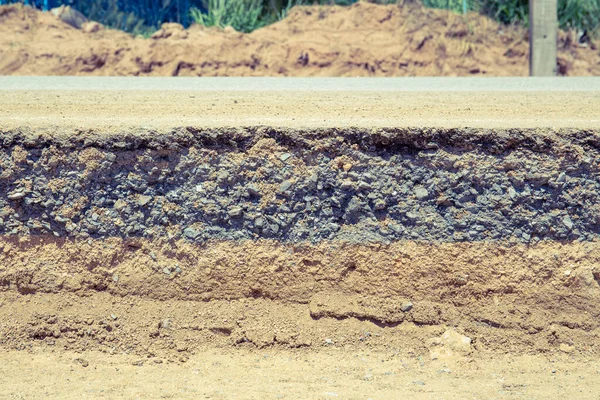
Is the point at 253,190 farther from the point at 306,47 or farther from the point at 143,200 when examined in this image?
the point at 306,47

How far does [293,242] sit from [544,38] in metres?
5.17

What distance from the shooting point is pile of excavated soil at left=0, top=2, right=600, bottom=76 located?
30.4 ft

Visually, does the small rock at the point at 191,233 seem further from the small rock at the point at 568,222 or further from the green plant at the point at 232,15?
the green plant at the point at 232,15

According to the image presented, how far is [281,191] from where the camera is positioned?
13.1ft

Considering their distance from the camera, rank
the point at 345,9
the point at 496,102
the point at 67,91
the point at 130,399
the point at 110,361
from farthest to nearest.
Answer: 1. the point at 345,9
2. the point at 67,91
3. the point at 496,102
4. the point at 110,361
5. the point at 130,399

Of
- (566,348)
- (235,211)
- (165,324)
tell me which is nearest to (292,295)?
(235,211)

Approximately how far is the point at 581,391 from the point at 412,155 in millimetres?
1545

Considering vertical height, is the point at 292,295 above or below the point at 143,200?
below

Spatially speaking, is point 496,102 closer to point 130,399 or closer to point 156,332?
point 156,332

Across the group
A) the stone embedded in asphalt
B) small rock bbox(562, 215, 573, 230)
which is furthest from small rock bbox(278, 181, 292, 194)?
small rock bbox(562, 215, 573, 230)

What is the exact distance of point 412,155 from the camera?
13.3 feet

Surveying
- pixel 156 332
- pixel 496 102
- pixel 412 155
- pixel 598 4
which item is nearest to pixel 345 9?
pixel 598 4

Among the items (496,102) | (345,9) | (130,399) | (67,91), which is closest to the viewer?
(130,399)

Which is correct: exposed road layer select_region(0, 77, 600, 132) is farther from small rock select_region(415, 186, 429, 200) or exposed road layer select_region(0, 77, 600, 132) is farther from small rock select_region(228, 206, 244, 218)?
small rock select_region(228, 206, 244, 218)
